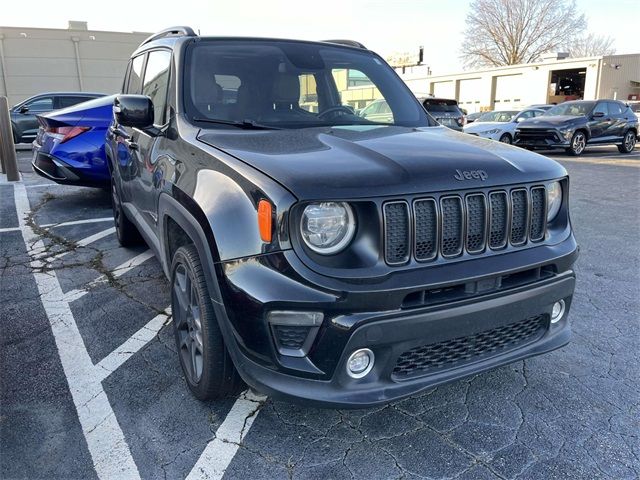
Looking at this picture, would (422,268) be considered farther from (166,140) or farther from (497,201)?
(166,140)

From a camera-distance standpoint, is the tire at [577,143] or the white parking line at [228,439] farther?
the tire at [577,143]

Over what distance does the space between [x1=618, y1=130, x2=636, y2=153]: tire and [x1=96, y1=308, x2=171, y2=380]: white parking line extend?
1703cm

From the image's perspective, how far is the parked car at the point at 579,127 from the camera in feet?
48.3

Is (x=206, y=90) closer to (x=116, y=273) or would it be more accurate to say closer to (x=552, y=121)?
(x=116, y=273)

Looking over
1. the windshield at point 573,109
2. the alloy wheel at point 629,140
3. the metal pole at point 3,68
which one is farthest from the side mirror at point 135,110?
the metal pole at point 3,68

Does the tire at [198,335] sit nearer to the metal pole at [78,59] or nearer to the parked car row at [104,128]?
the parked car row at [104,128]

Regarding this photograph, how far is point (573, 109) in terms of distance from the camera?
15.7 metres

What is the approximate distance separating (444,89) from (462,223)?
43.2 metres

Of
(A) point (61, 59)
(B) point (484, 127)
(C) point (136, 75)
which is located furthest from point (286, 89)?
(A) point (61, 59)

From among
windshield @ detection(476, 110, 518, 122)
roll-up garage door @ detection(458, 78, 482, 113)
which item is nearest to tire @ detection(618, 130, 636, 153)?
windshield @ detection(476, 110, 518, 122)

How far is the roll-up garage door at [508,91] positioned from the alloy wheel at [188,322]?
38.9m

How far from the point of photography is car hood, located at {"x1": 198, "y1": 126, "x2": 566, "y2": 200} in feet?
6.59

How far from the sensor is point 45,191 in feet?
28.7

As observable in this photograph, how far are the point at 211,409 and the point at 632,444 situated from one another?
2.01 m
